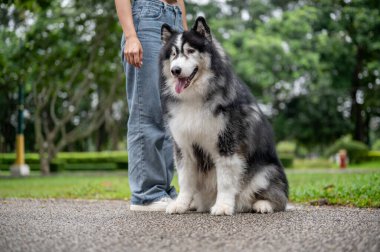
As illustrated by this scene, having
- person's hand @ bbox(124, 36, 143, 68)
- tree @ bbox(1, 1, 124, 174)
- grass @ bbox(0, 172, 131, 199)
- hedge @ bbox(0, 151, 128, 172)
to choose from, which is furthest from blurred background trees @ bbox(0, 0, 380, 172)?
person's hand @ bbox(124, 36, 143, 68)

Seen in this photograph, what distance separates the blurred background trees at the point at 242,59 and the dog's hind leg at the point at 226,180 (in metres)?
5.46

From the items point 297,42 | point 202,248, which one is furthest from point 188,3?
point 202,248

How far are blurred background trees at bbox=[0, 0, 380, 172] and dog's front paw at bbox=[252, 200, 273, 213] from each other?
5706mm

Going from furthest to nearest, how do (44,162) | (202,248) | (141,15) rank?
(44,162)
(141,15)
(202,248)

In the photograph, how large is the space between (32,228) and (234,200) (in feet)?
5.89

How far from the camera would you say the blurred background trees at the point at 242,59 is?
15.4 m

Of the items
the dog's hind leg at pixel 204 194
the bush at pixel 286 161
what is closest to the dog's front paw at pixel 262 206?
the dog's hind leg at pixel 204 194

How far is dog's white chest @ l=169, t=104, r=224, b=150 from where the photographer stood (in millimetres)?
4074

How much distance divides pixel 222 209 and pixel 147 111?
1345 mm

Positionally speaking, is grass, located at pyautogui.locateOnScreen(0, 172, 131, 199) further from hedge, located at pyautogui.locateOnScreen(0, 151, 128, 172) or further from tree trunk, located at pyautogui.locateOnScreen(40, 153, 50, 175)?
hedge, located at pyautogui.locateOnScreen(0, 151, 128, 172)

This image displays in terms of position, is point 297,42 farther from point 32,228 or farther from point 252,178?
point 32,228

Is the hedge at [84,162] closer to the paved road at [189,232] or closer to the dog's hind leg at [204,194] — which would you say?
the dog's hind leg at [204,194]

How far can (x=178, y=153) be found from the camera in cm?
436

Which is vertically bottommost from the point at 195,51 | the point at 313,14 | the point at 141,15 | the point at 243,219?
the point at 243,219
